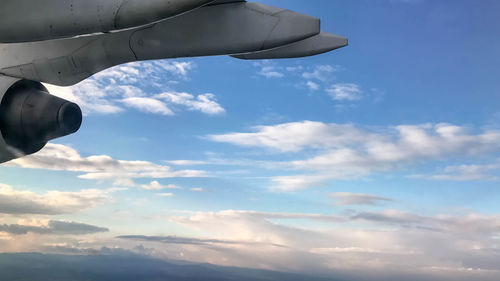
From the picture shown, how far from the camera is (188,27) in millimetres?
8312

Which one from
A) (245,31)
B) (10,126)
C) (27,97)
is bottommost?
(10,126)

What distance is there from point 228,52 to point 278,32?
1.16 metres

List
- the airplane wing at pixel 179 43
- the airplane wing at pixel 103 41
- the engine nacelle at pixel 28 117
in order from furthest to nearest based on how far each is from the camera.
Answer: the engine nacelle at pixel 28 117 → the airplane wing at pixel 179 43 → the airplane wing at pixel 103 41

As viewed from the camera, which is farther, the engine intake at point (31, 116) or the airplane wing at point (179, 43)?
the engine intake at point (31, 116)

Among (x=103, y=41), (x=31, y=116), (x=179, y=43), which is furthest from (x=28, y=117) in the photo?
(x=179, y=43)

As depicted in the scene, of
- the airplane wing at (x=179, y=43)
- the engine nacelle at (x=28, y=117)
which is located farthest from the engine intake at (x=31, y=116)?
the airplane wing at (x=179, y=43)

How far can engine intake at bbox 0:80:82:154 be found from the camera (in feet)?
32.8

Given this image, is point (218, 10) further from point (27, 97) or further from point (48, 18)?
point (27, 97)

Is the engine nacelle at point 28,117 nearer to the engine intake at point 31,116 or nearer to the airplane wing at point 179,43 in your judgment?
the engine intake at point 31,116

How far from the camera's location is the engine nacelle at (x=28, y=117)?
9.99 metres

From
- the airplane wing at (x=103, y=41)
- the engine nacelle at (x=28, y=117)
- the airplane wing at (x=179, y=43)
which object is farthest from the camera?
the engine nacelle at (x=28, y=117)

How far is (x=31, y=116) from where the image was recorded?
33.0ft

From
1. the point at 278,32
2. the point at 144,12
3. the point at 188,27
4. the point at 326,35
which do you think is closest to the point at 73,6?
the point at 144,12

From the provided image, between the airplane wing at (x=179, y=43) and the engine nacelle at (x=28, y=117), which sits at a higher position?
Answer: the airplane wing at (x=179, y=43)
